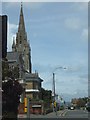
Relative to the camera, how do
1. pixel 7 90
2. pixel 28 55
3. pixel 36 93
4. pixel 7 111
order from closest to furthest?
pixel 7 90, pixel 7 111, pixel 36 93, pixel 28 55

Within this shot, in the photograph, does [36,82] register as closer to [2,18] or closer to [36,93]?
[36,93]

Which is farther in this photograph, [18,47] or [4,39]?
[18,47]

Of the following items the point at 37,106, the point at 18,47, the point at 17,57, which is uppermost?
the point at 18,47

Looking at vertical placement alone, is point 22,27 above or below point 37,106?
above

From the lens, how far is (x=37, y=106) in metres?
75.8

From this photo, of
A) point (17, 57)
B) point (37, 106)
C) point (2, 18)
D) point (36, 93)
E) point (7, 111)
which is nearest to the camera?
point (2, 18)

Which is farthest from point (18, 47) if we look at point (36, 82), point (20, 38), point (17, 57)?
point (17, 57)

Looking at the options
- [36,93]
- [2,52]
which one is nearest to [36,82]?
[36,93]

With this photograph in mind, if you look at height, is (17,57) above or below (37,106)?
above

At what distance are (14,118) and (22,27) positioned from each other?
154954 millimetres

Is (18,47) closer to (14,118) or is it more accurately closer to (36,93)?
(36,93)

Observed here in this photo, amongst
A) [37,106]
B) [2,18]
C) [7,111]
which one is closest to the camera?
[2,18]

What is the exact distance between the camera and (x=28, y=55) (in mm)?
179875

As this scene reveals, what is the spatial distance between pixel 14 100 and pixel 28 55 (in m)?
155
